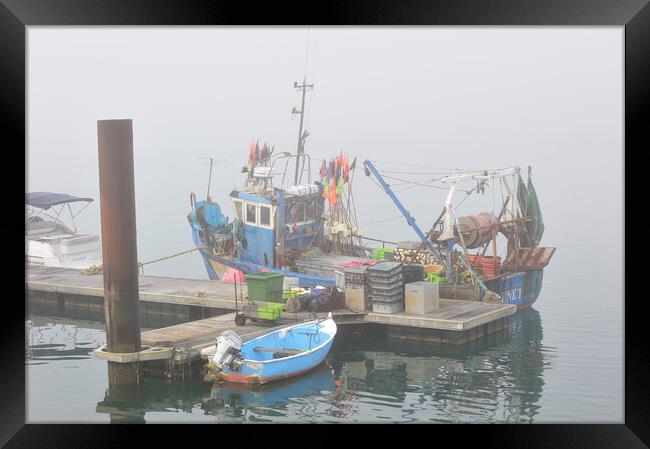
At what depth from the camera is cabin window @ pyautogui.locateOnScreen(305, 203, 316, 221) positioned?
22375mm

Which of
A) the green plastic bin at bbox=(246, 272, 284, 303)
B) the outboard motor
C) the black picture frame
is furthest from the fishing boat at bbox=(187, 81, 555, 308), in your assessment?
the black picture frame

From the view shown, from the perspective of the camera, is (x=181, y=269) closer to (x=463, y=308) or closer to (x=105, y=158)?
(x=463, y=308)

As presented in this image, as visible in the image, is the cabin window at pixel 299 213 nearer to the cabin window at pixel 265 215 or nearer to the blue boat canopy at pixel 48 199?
the cabin window at pixel 265 215

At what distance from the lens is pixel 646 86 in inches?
A: 339

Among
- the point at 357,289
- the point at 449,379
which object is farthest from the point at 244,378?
the point at 357,289

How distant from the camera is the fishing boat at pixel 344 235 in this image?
1977cm

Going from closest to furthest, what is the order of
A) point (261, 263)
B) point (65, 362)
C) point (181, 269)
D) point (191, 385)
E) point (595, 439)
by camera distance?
point (595, 439)
point (191, 385)
point (65, 362)
point (261, 263)
point (181, 269)

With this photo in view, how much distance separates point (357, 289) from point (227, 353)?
388 cm

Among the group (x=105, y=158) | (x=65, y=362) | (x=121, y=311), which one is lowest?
(x=65, y=362)

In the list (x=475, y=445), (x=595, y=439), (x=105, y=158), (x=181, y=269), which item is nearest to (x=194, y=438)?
(x=475, y=445)

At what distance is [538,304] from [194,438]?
15251 millimetres

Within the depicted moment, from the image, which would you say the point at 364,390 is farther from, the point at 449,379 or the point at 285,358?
the point at 449,379

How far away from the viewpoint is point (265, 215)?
72.2 ft

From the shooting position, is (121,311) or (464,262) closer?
(121,311)
